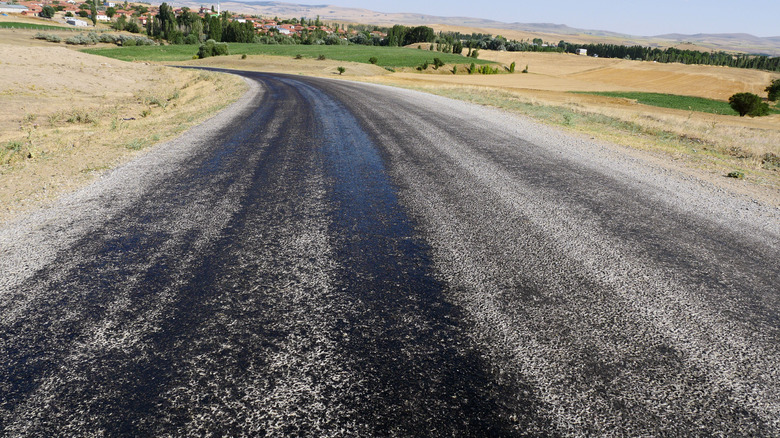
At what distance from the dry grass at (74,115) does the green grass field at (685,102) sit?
4228cm

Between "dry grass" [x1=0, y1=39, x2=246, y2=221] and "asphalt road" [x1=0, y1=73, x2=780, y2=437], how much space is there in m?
1.03

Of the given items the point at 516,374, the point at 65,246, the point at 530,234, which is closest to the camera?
the point at 516,374

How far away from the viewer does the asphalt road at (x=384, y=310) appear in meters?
2.33

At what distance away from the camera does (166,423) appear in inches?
86.2

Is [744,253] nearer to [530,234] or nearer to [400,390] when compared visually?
[530,234]

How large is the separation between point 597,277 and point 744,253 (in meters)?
2.09

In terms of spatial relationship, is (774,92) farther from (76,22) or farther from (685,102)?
(76,22)

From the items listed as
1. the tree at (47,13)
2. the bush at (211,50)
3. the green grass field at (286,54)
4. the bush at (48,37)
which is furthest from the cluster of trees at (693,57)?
the tree at (47,13)

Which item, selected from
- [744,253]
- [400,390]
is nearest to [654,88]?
[744,253]

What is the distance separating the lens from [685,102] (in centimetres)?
4644

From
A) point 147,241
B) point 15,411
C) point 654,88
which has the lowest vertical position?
point 15,411

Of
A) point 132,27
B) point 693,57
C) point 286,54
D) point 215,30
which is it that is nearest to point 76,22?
point 132,27

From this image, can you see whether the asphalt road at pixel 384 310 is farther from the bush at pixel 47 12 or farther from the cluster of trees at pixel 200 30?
the bush at pixel 47 12

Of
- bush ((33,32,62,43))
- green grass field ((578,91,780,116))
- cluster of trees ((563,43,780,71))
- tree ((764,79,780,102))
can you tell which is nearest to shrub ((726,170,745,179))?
green grass field ((578,91,780,116))
